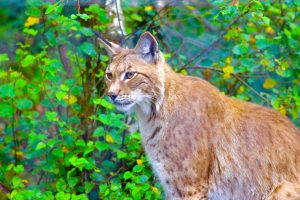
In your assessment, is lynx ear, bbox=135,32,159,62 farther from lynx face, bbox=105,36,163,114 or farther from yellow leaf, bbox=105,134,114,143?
yellow leaf, bbox=105,134,114,143

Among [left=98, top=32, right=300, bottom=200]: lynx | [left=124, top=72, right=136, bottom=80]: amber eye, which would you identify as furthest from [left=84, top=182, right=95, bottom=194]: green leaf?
[left=124, top=72, right=136, bottom=80]: amber eye

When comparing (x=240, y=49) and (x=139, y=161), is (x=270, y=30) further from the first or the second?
(x=139, y=161)

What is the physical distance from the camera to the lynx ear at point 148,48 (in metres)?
5.79

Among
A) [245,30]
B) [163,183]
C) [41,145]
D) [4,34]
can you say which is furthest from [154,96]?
[4,34]

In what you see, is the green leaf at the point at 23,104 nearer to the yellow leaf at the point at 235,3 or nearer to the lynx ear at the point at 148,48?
the lynx ear at the point at 148,48

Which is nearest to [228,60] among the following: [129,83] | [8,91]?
[129,83]

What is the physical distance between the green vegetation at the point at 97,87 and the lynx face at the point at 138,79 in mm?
379

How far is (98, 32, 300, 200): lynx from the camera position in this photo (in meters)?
5.79

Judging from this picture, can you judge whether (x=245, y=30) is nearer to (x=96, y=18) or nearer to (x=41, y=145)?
(x=96, y=18)

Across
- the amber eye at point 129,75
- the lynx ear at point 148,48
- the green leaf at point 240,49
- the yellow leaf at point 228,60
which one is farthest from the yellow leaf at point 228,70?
the amber eye at point 129,75

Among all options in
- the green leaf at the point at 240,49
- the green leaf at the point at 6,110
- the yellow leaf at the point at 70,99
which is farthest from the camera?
the green leaf at the point at 240,49

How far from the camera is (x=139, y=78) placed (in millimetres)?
5824

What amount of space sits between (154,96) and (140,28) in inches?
71.5

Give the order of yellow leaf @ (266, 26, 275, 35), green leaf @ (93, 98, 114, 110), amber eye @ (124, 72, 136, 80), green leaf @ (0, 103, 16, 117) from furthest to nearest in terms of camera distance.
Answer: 1. yellow leaf @ (266, 26, 275, 35)
2. green leaf @ (0, 103, 16, 117)
3. green leaf @ (93, 98, 114, 110)
4. amber eye @ (124, 72, 136, 80)
